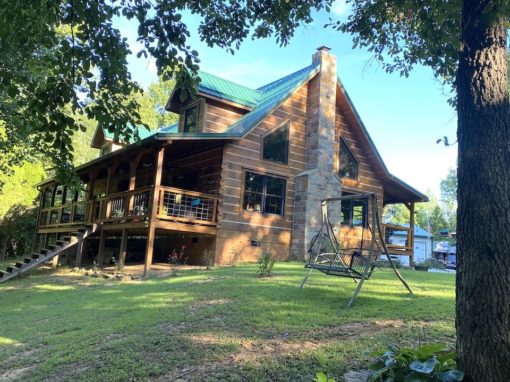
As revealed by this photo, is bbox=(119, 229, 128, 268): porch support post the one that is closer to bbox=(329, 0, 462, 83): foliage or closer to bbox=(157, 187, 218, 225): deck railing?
bbox=(157, 187, 218, 225): deck railing

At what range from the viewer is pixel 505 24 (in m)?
3.72

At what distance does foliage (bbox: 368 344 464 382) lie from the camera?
320 cm

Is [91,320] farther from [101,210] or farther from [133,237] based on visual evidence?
[133,237]

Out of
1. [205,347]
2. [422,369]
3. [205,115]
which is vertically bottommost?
[205,347]

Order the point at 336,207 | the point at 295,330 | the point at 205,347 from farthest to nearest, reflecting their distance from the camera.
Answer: the point at 336,207 → the point at 295,330 → the point at 205,347

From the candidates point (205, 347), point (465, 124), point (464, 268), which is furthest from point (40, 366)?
point (465, 124)

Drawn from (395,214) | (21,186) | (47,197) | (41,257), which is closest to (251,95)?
(41,257)

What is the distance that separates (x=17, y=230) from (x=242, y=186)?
52.6 ft

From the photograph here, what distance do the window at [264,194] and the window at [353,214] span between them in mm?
3778

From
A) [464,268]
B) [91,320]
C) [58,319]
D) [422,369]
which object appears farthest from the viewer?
[58,319]

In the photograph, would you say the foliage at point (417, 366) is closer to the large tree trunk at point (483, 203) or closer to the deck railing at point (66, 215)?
the large tree trunk at point (483, 203)

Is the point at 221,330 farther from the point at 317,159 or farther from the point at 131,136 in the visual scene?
the point at 317,159

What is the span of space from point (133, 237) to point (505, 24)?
19.5m

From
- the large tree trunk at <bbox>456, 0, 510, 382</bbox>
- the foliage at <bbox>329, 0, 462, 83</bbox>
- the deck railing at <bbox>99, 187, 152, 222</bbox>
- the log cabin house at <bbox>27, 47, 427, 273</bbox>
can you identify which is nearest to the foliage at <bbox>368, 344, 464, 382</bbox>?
the large tree trunk at <bbox>456, 0, 510, 382</bbox>
